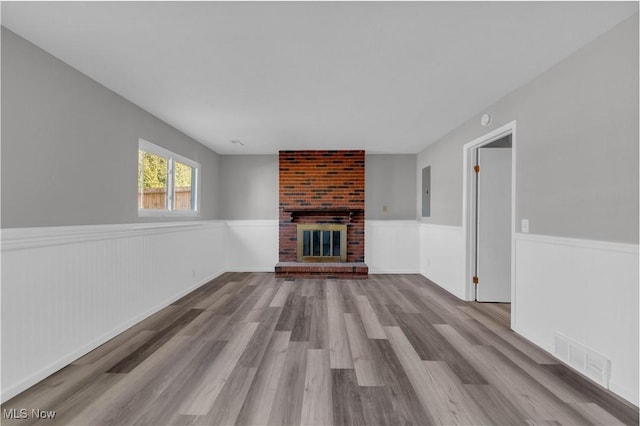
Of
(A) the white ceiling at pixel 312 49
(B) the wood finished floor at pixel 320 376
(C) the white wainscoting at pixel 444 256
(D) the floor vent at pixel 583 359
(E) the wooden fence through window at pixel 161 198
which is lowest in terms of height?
(B) the wood finished floor at pixel 320 376

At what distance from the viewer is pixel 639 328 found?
1.72 metres

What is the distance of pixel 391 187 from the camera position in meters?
6.02

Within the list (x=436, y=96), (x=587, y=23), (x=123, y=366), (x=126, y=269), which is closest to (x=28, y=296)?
(x=123, y=366)

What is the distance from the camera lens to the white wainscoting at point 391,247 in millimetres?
5734

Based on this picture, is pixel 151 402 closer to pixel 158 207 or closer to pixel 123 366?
pixel 123 366

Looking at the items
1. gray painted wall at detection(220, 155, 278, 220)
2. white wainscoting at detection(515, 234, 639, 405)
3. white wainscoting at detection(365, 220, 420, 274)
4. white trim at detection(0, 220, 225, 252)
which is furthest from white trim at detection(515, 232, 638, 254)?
gray painted wall at detection(220, 155, 278, 220)

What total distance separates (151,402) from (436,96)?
3441mm

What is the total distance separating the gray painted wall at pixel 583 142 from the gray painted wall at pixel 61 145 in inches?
154

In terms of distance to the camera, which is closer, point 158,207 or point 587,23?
point 587,23

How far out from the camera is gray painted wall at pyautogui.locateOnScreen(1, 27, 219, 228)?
1.95m

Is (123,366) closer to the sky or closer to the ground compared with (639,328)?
closer to the ground

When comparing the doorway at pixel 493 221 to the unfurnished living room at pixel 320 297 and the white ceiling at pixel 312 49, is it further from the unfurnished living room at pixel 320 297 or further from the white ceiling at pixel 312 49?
the white ceiling at pixel 312 49

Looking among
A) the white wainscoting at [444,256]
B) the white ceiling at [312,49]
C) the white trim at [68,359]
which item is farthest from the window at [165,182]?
the white wainscoting at [444,256]

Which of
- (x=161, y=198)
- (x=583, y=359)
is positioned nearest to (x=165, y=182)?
(x=161, y=198)
